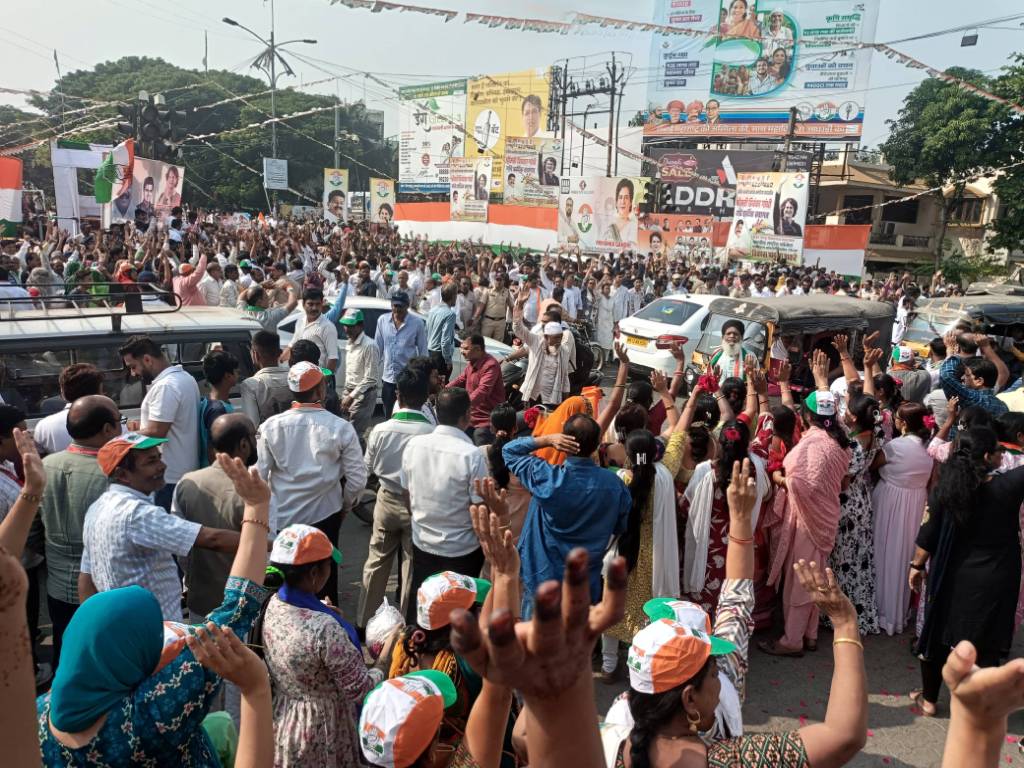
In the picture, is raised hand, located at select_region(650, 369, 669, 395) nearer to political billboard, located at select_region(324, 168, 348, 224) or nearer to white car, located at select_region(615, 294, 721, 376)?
white car, located at select_region(615, 294, 721, 376)

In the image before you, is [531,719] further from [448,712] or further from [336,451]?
[336,451]

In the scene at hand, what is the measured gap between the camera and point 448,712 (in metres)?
2.35

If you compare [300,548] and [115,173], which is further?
[115,173]

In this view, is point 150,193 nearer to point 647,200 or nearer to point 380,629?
point 380,629

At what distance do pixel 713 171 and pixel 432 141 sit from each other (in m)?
24.0

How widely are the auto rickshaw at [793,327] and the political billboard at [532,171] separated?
25029 millimetres

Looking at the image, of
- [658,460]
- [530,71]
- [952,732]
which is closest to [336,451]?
[658,460]

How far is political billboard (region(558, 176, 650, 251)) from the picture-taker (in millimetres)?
28375

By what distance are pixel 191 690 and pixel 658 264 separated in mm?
24733

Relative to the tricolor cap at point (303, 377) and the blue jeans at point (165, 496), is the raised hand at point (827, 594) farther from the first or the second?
the blue jeans at point (165, 496)

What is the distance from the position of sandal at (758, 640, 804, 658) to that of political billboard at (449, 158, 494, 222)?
34596mm

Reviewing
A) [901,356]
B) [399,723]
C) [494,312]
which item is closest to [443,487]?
[399,723]

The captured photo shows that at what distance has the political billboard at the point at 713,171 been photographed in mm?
31453

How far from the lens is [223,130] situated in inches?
2430
